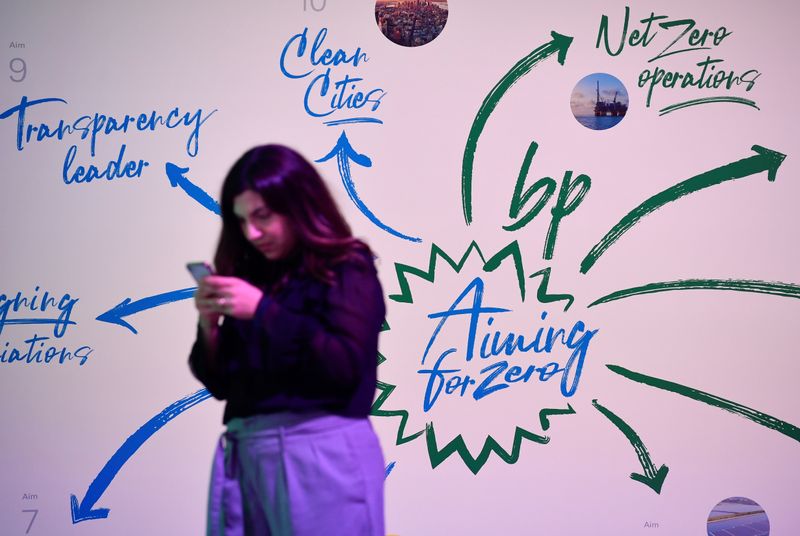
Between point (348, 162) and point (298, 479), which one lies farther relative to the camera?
point (348, 162)

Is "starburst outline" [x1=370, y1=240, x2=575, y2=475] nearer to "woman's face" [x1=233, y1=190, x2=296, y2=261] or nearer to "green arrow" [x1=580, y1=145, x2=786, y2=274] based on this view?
"green arrow" [x1=580, y1=145, x2=786, y2=274]

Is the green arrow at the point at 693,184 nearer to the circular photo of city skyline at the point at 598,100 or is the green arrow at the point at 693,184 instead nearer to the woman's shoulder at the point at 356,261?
the circular photo of city skyline at the point at 598,100

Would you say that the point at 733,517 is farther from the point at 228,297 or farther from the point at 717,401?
the point at 228,297

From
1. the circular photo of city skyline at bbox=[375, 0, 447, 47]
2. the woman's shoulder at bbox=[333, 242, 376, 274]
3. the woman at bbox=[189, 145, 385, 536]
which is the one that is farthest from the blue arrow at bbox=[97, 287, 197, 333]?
the woman's shoulder at bbox=[333, 242, 376, 274]

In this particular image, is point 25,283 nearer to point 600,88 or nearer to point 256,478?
point 256,478

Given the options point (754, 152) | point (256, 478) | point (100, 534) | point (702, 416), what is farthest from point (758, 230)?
point (100, 534)

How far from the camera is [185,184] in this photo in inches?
102

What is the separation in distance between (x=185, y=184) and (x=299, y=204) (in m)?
1.22

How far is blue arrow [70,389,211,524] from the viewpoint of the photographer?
2596 mm

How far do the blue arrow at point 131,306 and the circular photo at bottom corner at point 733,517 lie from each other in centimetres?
174

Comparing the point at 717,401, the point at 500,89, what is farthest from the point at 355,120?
the point at 717,401

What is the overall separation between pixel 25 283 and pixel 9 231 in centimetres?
16

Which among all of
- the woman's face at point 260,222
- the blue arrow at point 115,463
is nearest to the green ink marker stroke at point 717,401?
the blue arrow at point 115,463

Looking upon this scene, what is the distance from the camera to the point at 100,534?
2592 millimetres
